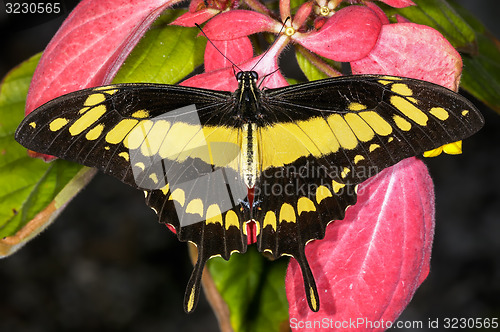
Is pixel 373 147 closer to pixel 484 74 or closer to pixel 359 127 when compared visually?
pixel 359 127

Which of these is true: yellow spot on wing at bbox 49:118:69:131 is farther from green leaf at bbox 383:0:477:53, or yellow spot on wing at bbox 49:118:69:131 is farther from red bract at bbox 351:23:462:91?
green leaf at bbox 383:0:477:53

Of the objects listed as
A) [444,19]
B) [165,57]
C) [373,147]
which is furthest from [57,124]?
[444,19]

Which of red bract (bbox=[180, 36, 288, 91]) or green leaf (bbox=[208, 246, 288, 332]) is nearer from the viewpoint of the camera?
red bract (bbox=[180, 36, 288, 91])

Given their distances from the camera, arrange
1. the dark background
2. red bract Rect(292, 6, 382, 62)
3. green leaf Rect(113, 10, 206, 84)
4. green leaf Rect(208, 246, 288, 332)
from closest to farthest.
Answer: red bract Rect(292, 6, 382, 62) → green leaf Rect(113, 10, 206, 84) → green leaf Rect(208, 246, 288, 332) → the dark background

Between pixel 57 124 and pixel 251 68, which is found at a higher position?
pixel 251 68

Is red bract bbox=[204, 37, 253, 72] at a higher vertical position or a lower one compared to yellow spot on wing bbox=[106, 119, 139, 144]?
higher

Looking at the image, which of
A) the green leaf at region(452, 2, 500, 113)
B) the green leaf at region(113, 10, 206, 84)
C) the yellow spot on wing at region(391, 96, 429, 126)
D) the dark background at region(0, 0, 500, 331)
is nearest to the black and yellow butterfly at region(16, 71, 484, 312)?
the yellow spot on wing at region(391, 96, 429, 126)

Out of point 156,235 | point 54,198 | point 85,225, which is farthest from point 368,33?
point 85,225
